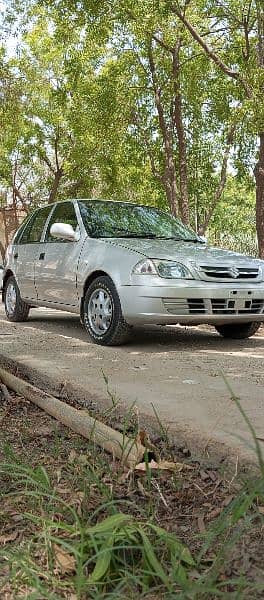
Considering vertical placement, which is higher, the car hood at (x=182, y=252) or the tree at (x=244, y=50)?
the tree at (x=244, y=50)

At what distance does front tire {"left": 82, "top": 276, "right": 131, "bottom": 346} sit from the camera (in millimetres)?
6824

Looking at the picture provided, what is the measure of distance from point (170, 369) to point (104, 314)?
1.72 m

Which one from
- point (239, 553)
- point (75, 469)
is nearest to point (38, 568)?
point (239, 553)

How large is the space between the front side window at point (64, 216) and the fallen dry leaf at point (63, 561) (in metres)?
6.09

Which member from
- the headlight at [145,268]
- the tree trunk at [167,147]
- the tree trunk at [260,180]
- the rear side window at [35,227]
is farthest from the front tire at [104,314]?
the tree trunk at [167,147]

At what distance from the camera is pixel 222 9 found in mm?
14367

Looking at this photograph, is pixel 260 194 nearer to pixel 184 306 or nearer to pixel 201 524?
pixel 184 306

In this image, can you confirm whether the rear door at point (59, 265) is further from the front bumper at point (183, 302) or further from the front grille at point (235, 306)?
the front grille at point (235, 306)

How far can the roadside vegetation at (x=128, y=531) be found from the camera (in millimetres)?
1868

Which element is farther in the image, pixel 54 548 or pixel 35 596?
pixel 54 548

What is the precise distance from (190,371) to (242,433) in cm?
201

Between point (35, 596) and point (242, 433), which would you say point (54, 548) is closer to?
point (35, 596)

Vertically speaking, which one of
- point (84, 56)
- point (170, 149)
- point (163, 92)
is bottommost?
point (170, 149)

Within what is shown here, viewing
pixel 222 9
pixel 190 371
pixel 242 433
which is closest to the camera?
pixel 242 433
